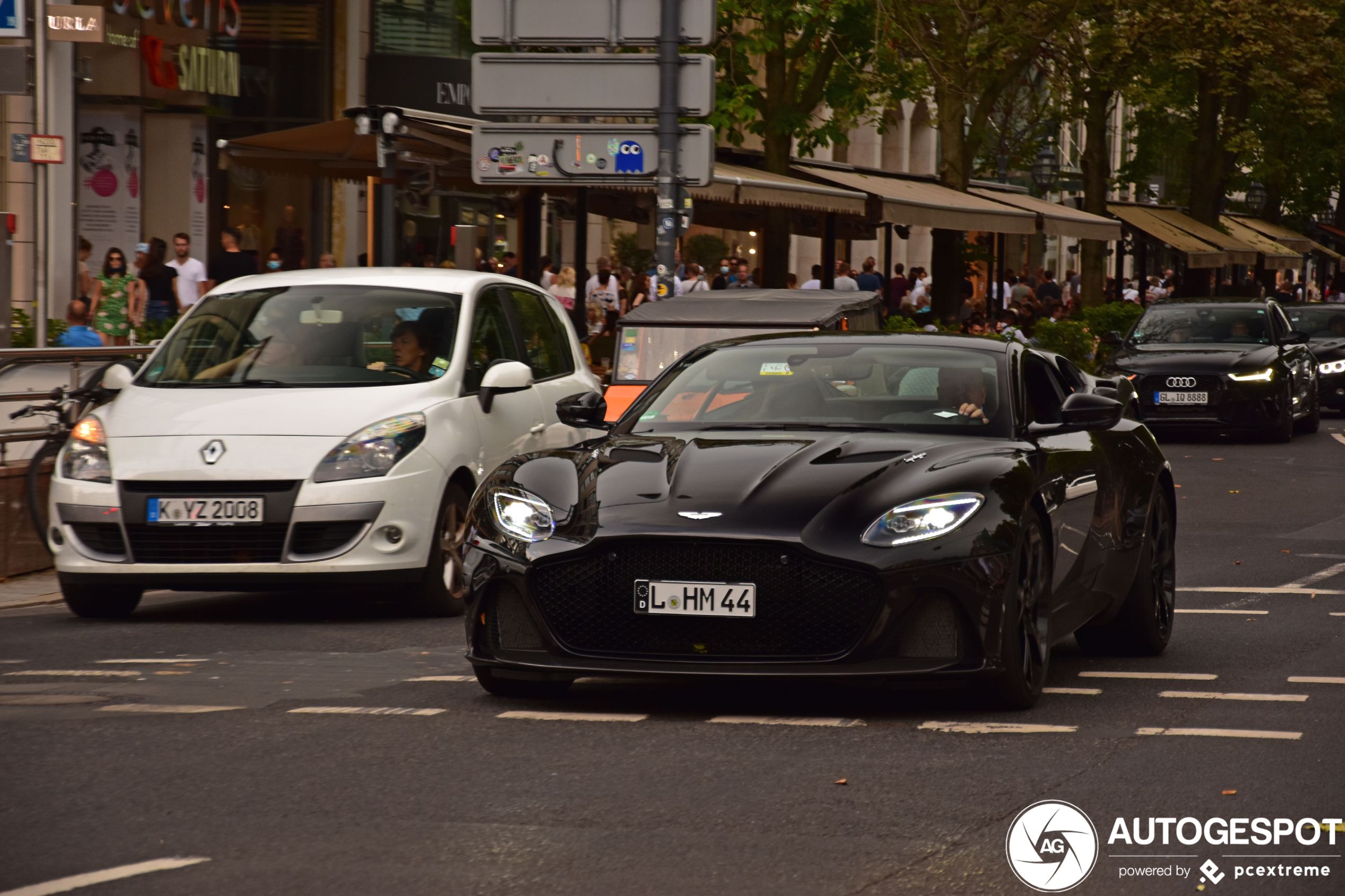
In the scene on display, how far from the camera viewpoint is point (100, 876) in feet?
15.4

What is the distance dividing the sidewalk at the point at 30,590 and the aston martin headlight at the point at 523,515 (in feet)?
13.7

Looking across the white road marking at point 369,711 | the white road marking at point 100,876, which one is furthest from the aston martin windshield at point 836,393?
the white road marking at point 100,876

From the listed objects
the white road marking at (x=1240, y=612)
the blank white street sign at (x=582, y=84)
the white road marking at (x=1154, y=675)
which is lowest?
the white road marking at (x=1240, y=612)

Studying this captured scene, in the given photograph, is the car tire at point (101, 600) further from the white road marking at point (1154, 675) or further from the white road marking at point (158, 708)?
the white road marking at point (1154, 675)

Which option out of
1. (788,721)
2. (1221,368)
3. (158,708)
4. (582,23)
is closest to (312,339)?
(158,708)

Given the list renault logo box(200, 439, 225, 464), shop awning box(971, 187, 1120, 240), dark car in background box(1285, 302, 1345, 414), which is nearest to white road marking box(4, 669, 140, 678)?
renault logo box(200, 439, 225, 464)

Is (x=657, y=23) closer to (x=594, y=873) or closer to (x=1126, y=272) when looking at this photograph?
(x=594, y=873)

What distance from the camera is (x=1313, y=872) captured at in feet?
15.9

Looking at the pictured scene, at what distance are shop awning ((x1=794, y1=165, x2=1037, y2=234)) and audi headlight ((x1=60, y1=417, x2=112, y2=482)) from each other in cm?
1916

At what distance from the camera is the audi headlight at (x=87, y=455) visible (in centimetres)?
955

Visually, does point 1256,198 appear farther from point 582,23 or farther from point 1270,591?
point 1270,591

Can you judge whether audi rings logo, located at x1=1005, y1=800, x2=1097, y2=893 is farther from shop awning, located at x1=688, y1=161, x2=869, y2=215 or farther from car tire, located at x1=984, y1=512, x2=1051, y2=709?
shop awning, located at x1=688, y1=161, x2=869, y2=215

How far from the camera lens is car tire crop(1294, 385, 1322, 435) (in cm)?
2462

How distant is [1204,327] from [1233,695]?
17309 mm
